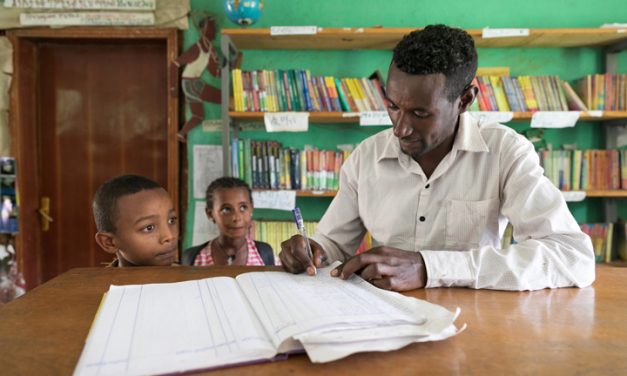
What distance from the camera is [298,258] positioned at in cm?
93

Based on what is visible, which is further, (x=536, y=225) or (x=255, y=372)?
(x=536, y=225)

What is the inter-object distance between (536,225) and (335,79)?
5.77 feet

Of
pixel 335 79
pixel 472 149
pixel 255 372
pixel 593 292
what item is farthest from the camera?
pixel 335 79

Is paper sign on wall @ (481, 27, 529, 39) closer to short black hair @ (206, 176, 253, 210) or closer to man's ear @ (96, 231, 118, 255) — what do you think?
short black hair @ (206, 176, 253, 210)

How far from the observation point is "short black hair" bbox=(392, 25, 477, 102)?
1092 millimetres

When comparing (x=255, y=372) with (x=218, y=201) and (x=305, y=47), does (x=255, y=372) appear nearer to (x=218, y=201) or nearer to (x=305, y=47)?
(x=218, y=201)

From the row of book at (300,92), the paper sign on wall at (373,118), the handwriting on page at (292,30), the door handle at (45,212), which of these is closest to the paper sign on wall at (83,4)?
the row of book at (300,92)

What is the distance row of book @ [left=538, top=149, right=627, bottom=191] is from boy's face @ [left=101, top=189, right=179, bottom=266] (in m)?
2.13

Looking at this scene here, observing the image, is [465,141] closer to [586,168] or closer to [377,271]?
[377,271]

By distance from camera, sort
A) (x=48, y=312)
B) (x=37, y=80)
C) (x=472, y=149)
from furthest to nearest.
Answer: (x=37, y=80) → (x=472, y=149) → (x=48, y=312)

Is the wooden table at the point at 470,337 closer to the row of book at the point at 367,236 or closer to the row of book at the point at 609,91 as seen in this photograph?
the row of book at the point at 367,236

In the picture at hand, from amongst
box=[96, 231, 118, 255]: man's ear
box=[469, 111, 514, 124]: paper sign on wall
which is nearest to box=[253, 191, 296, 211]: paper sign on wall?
box=[469, 111, 514, 124]: paper sign on wall

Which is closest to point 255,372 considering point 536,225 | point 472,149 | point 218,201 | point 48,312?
point 48,312

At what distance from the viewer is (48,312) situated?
0.68 meters
